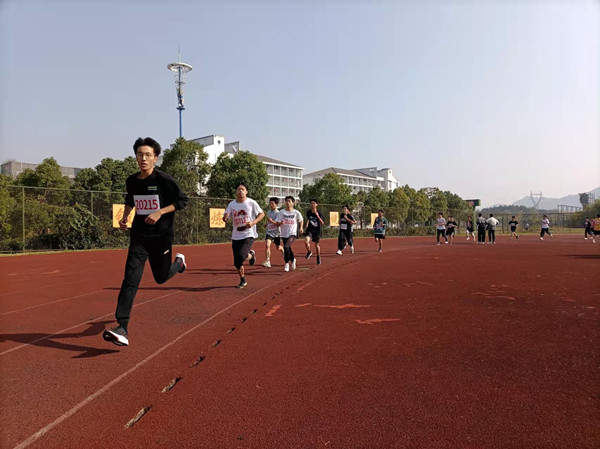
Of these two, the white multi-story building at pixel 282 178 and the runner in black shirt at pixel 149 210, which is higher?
the white multi-story building at pixel 282 178

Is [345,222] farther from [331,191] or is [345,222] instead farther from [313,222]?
[331,191]

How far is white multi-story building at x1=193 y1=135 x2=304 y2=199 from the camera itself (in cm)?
8019

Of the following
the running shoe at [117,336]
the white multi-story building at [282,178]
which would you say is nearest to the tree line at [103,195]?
the running shoe at [117,336]

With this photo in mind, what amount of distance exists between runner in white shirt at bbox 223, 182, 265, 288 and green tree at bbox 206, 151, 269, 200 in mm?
25662

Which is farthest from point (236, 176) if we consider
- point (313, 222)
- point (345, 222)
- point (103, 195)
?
point (313, 222)

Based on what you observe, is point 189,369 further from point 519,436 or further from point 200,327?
point 519,436

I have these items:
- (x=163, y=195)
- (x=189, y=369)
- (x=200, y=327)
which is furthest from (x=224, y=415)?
(x=163, y=195)

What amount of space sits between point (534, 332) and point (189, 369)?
12.2 feet

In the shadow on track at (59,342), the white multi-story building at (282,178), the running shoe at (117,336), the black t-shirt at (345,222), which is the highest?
the white multi-story building at (282,178)

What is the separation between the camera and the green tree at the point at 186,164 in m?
28.3

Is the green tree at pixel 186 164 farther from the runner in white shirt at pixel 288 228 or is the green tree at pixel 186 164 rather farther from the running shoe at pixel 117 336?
the running shoe at pixel 117 336

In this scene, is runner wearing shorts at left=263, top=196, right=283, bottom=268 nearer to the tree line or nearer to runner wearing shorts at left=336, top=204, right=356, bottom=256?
runner wearing shorts at left=336, top=204, right=356, bottom=256

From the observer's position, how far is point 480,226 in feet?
73.9

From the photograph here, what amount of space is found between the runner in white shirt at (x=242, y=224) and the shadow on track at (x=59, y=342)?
2.78 meters
